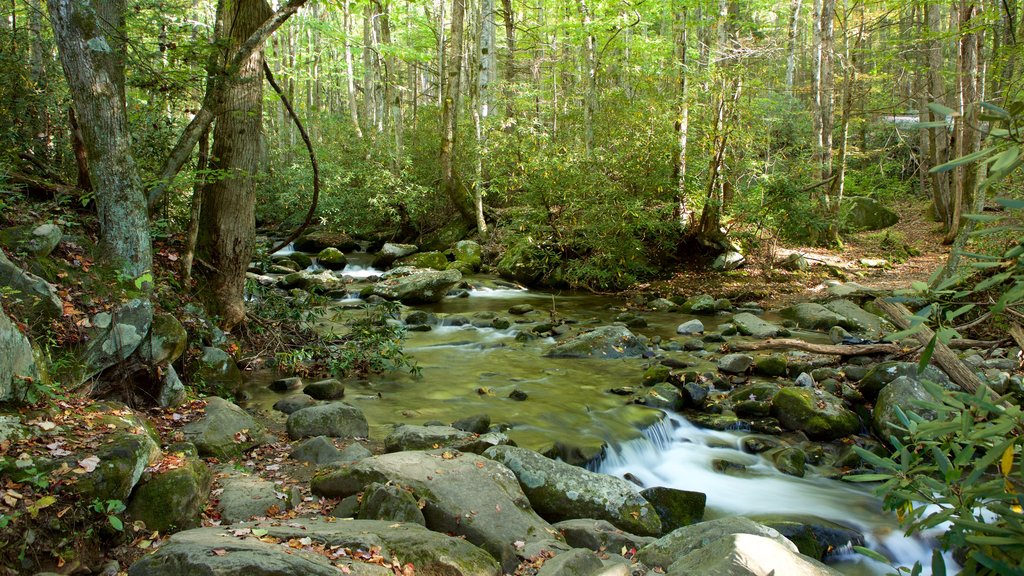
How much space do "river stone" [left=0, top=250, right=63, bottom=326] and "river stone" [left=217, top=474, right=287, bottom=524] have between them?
1.76m

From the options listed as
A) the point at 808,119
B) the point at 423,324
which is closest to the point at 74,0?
the point at 423,324

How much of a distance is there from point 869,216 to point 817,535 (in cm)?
1790

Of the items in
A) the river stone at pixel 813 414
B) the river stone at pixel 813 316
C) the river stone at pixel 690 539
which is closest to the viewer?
the river stone at pixel 690 539

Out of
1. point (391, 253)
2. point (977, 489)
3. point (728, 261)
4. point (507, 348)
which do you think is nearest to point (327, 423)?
point (507, 348)

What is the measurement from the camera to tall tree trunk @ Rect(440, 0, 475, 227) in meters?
16.2

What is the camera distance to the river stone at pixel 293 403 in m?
6.46

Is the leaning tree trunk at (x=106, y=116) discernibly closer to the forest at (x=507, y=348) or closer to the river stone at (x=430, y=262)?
the forest at (x=507, y=348)

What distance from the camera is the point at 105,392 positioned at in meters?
4.88

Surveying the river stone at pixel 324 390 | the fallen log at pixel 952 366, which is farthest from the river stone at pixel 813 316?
the river stone at pixel 324 390

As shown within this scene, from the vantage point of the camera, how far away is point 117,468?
3461mm

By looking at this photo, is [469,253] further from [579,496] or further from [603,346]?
[579,496]

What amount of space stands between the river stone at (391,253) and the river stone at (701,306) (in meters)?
8.24

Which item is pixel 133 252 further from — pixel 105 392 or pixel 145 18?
pixel 145 18

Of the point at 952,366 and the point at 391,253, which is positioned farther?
the point at 391,253
